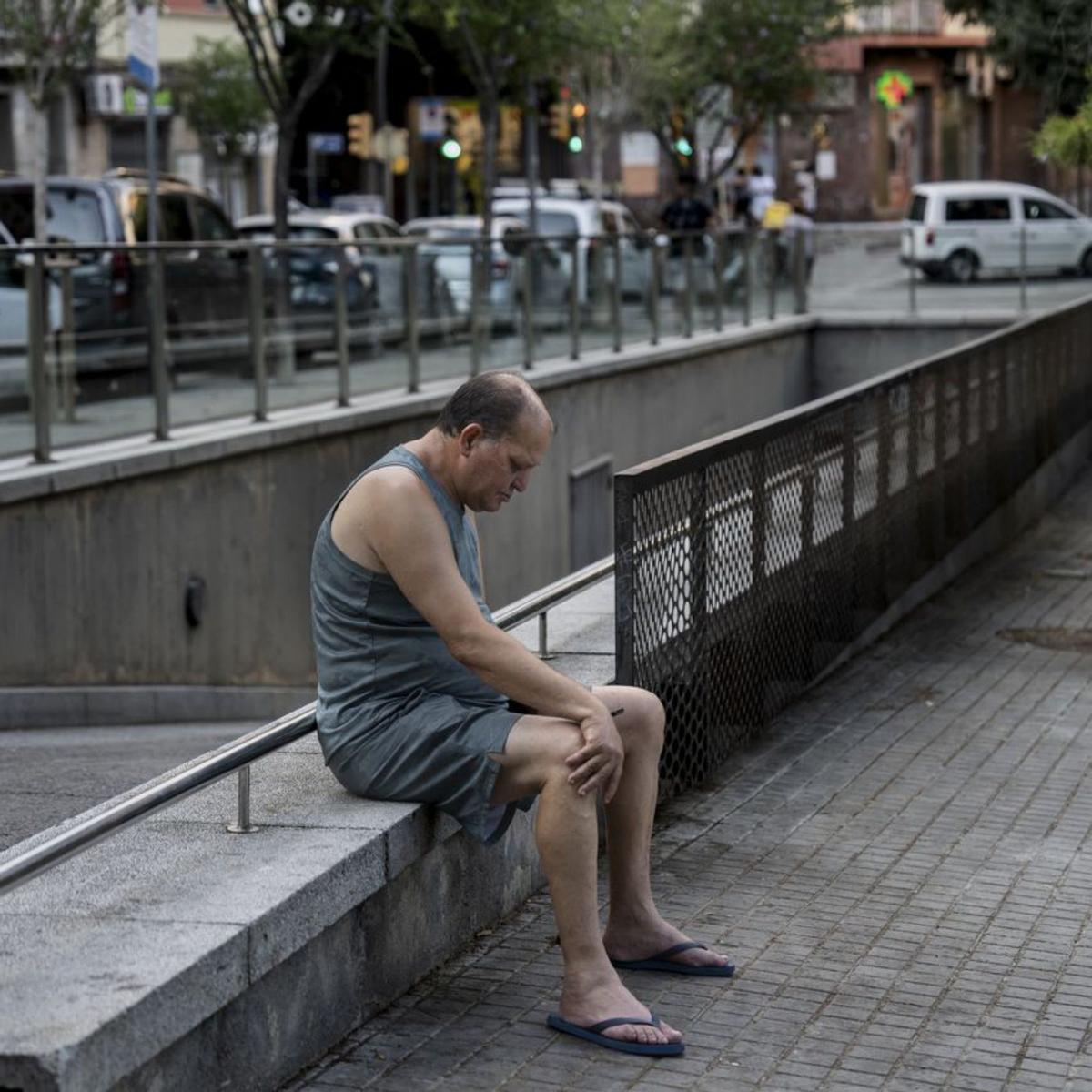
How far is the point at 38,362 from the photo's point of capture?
1230 cm

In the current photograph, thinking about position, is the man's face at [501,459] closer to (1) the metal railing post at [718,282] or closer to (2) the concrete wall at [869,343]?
(1) the metal railing post at [718,282]

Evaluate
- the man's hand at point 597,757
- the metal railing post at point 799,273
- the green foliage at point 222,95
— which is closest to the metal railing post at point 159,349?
the man's hand at point 597,757

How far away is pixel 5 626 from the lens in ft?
39.0

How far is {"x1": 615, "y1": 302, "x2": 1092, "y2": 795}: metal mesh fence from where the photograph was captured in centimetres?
663

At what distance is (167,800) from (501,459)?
100 cm

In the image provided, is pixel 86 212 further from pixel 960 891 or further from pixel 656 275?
pixel 960 891

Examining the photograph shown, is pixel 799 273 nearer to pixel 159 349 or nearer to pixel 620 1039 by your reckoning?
pixel 159 349

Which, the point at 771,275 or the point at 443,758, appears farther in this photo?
the point at 771,275

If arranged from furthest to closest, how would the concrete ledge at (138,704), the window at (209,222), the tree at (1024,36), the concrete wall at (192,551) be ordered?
the tree at (1024,36) < the window at (209,222) < the concrete wall at (192,551) < the concrete ledge at (138,704)

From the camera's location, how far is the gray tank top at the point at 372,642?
4910 millimetres

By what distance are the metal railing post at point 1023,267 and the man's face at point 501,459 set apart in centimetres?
2473

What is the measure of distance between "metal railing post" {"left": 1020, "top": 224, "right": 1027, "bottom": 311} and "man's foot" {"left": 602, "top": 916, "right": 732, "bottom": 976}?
80.6 ft

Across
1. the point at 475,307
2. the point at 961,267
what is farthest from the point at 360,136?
the point at 475,307

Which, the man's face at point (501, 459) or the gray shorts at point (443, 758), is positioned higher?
the man's face at point (501, 459)
